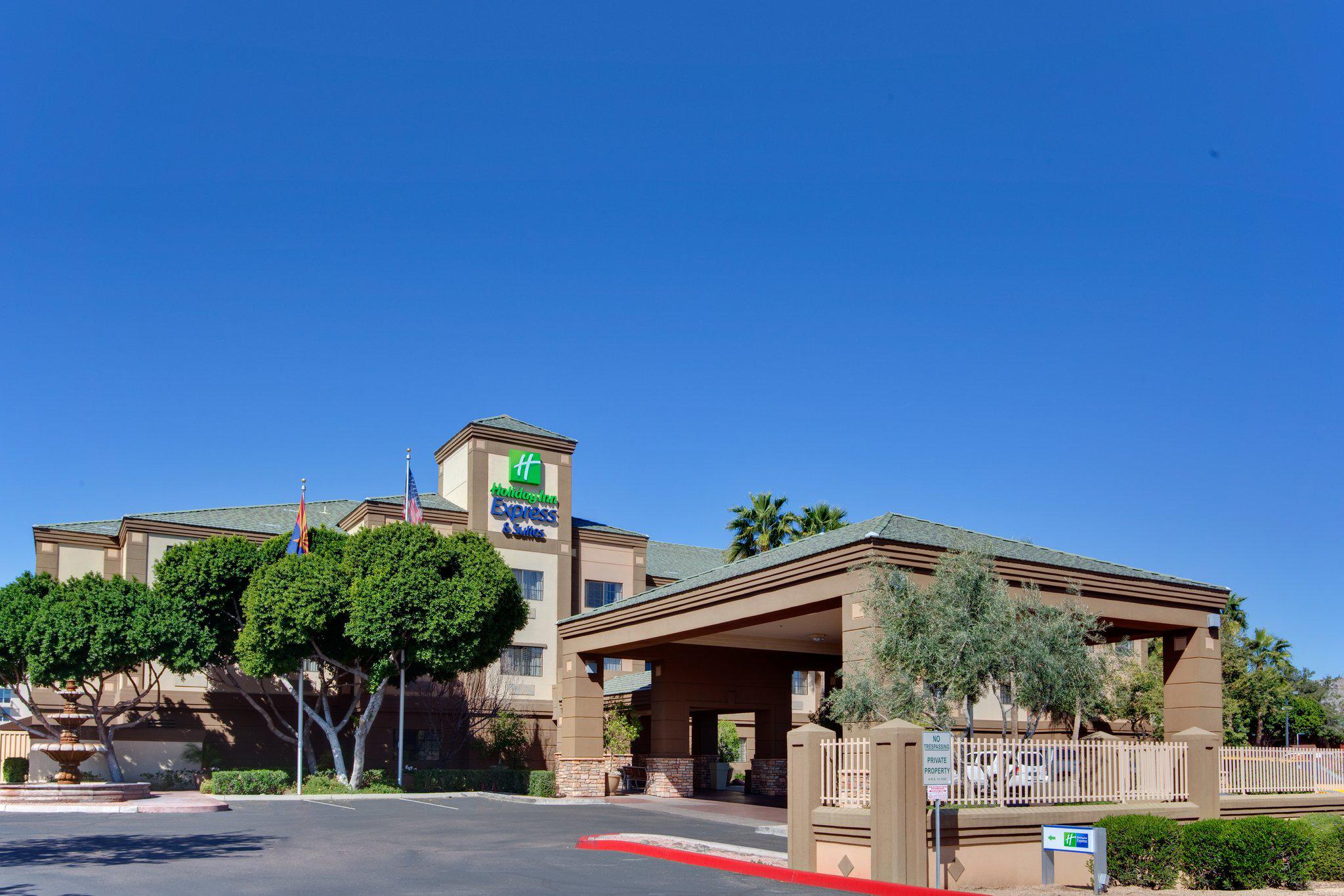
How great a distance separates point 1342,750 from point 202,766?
122ft

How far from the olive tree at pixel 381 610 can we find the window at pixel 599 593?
1355cm

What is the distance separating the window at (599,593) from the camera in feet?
178

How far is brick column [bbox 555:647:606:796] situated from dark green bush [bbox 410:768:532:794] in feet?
12.4

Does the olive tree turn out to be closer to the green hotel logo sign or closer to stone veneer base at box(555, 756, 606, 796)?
stone veneer base at box(555, 756, 606, 796)

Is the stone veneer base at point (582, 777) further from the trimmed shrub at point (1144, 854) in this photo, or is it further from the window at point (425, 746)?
the trimmed shrub at point (1144, 854)

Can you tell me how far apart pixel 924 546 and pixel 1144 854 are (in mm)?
6552

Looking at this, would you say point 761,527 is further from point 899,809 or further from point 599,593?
point 899,809

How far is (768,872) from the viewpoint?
742 inches

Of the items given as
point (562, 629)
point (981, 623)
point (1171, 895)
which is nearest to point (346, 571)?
point (562, 629)

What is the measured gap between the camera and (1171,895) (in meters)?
18.2

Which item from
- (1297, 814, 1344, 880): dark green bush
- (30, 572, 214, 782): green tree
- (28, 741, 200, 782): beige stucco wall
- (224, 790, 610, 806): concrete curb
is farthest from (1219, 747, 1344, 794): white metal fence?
(28, 741, 200, 782): beige stucco wall

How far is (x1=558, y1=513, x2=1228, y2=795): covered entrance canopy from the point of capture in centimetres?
2388

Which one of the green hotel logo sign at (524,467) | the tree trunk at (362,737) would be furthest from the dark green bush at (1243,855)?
the green hotel logo sign at (524,467)

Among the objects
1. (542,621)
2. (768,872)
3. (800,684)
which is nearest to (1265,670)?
(800,684)
